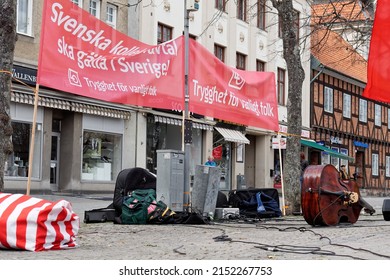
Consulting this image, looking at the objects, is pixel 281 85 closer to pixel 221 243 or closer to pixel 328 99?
pixel 328 99

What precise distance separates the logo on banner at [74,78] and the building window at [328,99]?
32341 millimetres

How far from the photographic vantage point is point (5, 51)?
1121 centimetres

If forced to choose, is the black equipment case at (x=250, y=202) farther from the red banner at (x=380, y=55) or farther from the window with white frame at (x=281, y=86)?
the window with white frame at (x=281, y=86)

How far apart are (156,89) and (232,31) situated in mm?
20583

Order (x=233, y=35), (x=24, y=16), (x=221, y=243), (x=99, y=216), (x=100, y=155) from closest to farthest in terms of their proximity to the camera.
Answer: (x=221, y=243)
(x=99, y=216)
(x=24, y=16)
(x=100, y=155)
(x=233, y=35)

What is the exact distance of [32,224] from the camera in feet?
27.3

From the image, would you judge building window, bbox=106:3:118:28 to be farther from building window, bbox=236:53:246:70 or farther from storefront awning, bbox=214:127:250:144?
building window, bbox=236:53:246:70

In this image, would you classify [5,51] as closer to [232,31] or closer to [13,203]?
[13,203]

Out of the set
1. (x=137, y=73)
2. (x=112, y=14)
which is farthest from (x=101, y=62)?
(x=112, y=14)

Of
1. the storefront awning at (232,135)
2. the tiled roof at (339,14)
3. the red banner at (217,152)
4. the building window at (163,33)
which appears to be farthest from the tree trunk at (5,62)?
the storefront awning at (232,135)

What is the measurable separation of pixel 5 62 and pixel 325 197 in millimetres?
5813

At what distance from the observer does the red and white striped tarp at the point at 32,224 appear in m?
8.31

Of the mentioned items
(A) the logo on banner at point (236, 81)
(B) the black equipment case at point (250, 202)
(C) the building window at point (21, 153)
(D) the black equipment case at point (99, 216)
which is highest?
(A) the logo on banner at point (236, 81)
